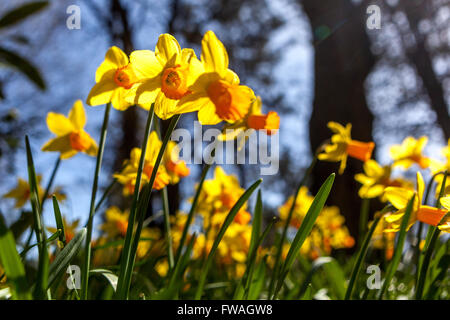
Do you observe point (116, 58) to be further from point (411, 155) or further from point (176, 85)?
point (411, 155)

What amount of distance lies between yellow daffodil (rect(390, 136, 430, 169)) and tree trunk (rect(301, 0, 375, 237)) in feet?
9.15

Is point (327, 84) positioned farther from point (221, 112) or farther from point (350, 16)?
point (221, 112)

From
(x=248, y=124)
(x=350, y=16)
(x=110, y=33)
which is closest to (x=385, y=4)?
(x=350, y=16)

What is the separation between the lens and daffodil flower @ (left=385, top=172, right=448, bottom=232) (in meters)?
0.74

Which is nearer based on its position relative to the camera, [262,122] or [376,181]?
[262,122]

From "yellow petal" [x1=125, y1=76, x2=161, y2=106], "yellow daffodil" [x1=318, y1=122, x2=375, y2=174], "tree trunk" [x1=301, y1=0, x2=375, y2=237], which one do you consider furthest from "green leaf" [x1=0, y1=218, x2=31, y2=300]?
"tree trunk" [x1=301, y1=0, x2=375, y2=237]

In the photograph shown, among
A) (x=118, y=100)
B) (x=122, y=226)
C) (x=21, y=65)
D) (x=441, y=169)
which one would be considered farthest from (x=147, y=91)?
(x=122, y=226)

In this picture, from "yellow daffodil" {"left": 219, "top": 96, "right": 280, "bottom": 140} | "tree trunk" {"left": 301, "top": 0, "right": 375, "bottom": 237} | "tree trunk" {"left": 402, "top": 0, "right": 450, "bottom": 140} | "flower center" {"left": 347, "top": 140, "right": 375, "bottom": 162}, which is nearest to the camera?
"yellow daffodil" {"left": 219, "top": 96, "right": 280, "bottom": 140}

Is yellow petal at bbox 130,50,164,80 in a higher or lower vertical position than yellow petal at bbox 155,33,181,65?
lower

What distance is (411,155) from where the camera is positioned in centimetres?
148

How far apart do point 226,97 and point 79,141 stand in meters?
0.60

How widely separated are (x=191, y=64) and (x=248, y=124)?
331 mm

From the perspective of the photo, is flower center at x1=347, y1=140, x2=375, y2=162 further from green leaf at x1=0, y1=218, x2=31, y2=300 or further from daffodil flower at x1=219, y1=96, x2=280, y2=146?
green leaf at x1=0, y1=218, x2=31, y2=300
